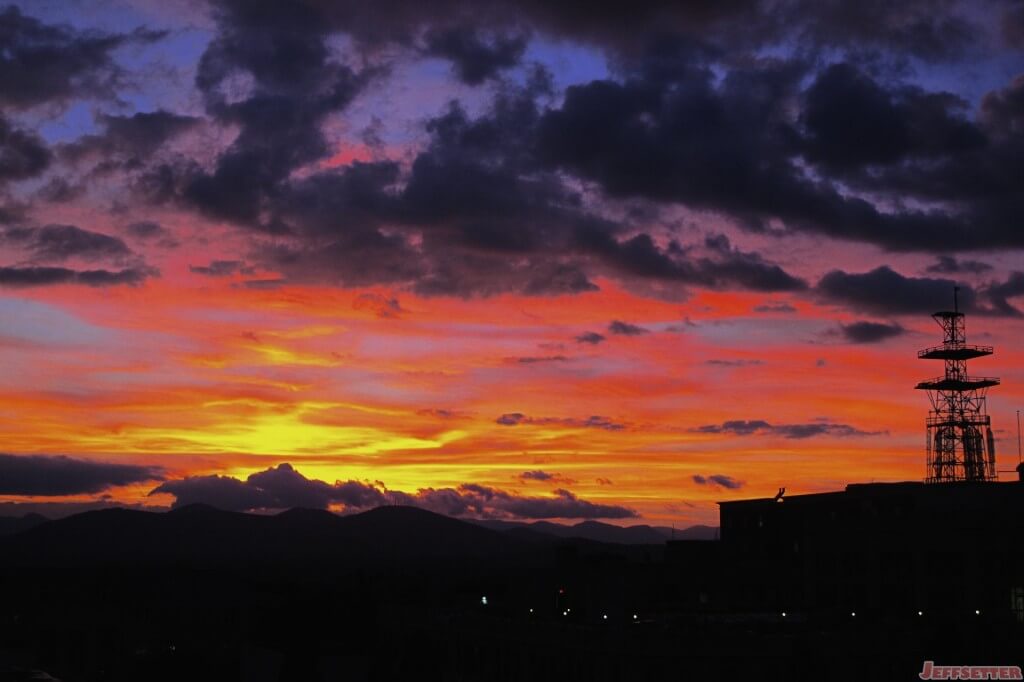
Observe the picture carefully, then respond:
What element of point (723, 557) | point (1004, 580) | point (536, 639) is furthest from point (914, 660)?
point (723, 557)

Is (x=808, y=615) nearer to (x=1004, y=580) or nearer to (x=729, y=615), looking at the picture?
(x=729, y=615)

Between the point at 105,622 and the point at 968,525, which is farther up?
the point at 968,525

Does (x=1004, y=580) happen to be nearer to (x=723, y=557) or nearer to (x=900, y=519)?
(x=900, y=519)

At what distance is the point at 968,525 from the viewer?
10875 centimetres

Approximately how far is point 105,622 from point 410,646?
309 feet

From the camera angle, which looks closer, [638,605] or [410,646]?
[410,646]

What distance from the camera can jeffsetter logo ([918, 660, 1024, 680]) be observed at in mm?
70188

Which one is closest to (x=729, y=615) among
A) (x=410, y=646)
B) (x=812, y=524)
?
(x=410, y=646)

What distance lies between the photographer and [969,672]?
235 feet

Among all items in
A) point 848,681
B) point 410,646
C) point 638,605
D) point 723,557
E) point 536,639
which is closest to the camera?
point 848,681

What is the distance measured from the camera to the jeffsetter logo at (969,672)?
7019cm

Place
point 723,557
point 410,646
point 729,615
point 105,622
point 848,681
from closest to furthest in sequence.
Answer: point 848,681
point 729,615
point 410,646
point 723,557
point 105,622

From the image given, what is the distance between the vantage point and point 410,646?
330 ft

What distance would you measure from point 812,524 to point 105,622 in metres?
108
